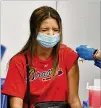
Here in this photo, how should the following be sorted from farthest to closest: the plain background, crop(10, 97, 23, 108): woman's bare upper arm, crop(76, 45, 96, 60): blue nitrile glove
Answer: the plain background, crop(76, 45, 96, 60): blue nitrile glove, crop(10, 97, 23, 108): woman's bare upper arm

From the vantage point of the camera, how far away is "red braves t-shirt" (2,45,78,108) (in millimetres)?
1582

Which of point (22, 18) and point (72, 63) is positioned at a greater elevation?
point (22, 18)

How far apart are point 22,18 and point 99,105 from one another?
3.72 ft

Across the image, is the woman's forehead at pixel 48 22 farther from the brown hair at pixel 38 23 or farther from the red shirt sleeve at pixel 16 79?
the red shirt sleeve at pixel 16 79

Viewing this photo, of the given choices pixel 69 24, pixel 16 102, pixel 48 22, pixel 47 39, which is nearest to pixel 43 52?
pixel 47 39

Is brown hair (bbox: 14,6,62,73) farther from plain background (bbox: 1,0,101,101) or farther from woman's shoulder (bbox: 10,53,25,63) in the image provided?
plain background (bbox: 1,0,101,101)

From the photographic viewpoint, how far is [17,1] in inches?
103

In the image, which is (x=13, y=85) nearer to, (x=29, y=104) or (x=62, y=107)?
(x=29, y=104)

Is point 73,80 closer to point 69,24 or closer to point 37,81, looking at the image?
point 37,81

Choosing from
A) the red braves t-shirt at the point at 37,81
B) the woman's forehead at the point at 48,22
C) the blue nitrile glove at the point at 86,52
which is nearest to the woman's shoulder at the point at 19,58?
the red braves t-shirt at the point at 37,81

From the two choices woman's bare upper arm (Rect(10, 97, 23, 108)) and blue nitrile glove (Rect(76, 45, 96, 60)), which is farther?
blue nitrile glove (Rect(76, 45, 96, 60))

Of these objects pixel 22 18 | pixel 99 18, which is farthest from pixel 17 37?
pixel 99 18

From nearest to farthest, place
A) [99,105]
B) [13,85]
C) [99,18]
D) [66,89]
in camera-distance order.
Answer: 1. [13,85]
2. [66,89]
3. [99,105]
4. [99,18]

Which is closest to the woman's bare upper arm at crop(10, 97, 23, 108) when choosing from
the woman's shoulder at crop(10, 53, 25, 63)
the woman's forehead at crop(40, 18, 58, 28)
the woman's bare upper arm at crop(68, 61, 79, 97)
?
the woman's shoulder at crop(10, 53, 25, 63)
